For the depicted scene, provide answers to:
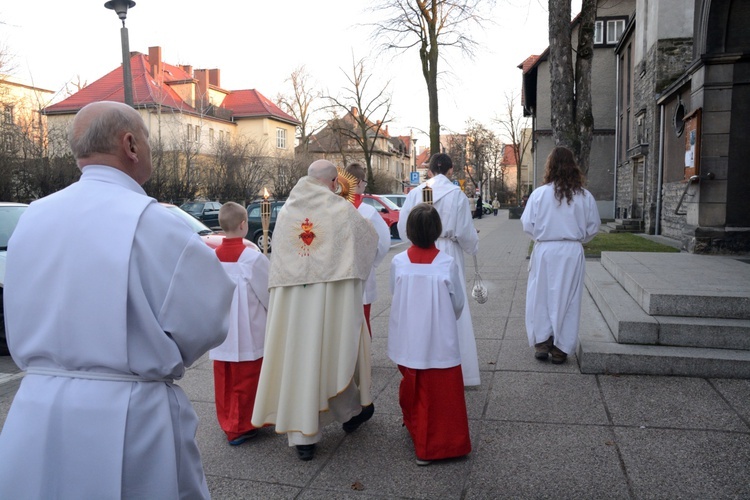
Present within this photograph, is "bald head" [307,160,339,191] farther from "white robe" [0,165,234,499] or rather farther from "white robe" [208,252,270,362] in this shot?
"white robe" [0,165,234,499]

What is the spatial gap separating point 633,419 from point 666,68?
58.2ft

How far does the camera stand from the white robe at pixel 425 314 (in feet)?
13.5

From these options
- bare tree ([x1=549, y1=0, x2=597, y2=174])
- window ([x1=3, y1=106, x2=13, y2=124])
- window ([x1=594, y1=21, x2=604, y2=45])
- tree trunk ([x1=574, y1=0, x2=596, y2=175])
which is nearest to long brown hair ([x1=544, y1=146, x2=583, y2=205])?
bare tree ([x1=549, y1=0, x2=597, y2=174])

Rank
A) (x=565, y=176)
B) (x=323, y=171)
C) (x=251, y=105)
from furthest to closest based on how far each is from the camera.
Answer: (x=251, y=105)
(x=565, y=176)
(x=323, y=171)

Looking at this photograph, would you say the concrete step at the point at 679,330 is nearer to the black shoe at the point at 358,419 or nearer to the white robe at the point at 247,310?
the black shoe at the point at 358,419

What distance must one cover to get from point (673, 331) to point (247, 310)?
13.1 ft

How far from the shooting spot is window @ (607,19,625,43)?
36750 millimetres

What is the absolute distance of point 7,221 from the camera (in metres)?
8.97

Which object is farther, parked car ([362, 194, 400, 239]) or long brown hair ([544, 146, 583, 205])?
parked car ([362, 194, 400, 239])

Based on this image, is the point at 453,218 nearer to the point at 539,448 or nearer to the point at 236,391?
the point at 539,448

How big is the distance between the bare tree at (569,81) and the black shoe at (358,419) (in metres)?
11.7

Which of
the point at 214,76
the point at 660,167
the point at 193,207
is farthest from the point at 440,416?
the point at 214,76

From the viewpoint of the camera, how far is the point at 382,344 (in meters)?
7.39

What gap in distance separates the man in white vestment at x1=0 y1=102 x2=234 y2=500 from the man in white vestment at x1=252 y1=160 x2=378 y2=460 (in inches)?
83.1
